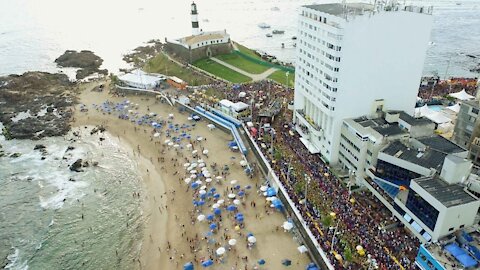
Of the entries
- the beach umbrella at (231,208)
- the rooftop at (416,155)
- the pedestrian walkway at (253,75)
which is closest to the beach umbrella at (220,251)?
the beach umbrella at (231,208)

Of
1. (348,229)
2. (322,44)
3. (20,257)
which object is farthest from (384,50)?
(20,257)

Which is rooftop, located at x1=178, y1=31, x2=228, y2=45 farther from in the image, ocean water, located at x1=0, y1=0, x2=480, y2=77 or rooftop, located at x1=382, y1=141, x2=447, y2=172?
rooftop, located at x1=382, y1=141, x2=447, y2=172

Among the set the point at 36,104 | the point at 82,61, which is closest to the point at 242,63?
the point at 36,104

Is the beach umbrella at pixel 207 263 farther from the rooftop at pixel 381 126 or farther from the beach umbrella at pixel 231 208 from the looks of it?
the rooftop at pixel 381 126

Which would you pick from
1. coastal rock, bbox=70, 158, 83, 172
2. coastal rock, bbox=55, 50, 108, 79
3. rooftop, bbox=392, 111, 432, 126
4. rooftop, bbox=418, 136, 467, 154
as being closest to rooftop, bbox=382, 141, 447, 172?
Answer: rooftop, bbox=418, 136, 467, 154

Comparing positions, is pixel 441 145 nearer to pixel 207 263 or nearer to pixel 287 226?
pixel 287 226

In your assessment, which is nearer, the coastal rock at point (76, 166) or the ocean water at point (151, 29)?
the coastal rock at point (76, 166)

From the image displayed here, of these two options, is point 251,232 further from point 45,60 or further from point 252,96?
point 45,60
